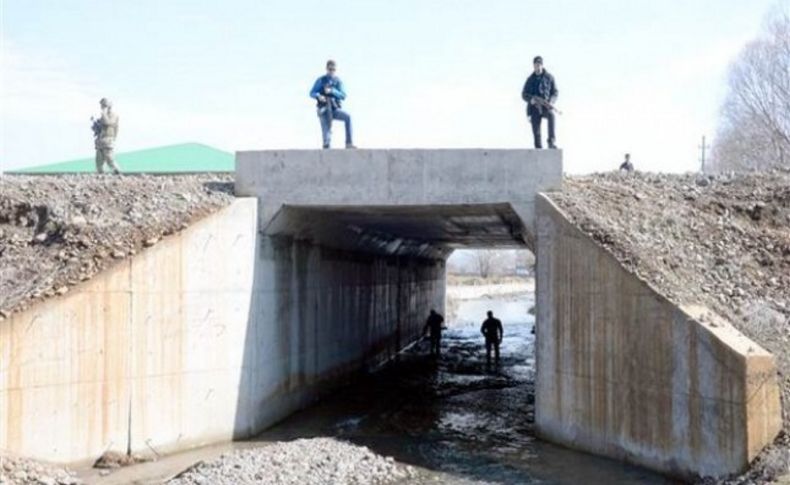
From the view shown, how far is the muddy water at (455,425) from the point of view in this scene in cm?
1246

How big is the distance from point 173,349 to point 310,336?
198 inches

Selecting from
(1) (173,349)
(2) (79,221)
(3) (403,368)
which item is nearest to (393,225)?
(3) (403,368)

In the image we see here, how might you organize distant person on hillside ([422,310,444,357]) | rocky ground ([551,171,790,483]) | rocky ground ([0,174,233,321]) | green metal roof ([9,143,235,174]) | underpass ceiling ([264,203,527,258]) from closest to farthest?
rocky ground ([551,171,790,483]), rocky ground ([0,174,233,321]), underpass ceiling ([264,203,527,258]), green metal roof ([9,143,235,174]), distant person on hillside ([422,310,444,357])

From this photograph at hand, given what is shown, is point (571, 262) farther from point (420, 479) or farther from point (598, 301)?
point (420, 479)

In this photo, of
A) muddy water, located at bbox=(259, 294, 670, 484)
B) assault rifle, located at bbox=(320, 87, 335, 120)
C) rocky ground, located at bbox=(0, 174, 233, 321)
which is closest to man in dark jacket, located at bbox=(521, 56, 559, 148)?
assault rifle, located at bbox=(320, 87, 335, 120)

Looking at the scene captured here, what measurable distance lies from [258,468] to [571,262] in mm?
6374

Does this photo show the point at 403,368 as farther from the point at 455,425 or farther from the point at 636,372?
the point at 636,372

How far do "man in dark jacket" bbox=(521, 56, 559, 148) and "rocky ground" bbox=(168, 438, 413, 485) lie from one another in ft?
23.7

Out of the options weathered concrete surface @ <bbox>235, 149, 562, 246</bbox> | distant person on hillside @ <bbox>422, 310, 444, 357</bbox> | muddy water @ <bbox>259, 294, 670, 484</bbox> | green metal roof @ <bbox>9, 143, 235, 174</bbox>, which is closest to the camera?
muddy water @ <bbox>259, 294, 670, 484</bbox>

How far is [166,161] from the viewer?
2259 centimetres

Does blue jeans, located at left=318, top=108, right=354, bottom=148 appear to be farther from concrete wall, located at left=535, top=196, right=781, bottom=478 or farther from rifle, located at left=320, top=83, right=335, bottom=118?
concrete wall, located at left=535, top=196, right=781, bottom=478

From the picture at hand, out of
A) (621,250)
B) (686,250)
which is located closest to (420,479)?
(621,250)

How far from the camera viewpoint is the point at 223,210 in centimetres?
1460

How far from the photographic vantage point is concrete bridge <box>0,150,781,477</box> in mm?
11039
